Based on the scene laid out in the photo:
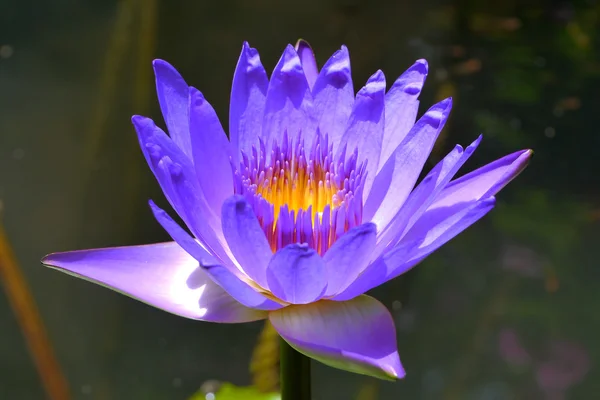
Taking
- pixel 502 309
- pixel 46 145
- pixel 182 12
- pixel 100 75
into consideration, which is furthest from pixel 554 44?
pixel 46 145

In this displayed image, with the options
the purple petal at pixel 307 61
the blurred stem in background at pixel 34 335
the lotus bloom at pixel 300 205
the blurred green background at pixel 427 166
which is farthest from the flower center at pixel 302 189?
the blurred stem in background at pixel 34 335

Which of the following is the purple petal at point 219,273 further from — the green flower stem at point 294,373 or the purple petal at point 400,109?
the purple petal at point 400,109

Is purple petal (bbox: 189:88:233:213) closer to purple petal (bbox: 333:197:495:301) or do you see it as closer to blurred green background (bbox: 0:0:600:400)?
purple petal (bbox: 333:197:495:301)

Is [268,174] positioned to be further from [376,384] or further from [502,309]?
[502,309]

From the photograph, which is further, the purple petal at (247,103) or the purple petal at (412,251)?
the purple petal at (247,103)

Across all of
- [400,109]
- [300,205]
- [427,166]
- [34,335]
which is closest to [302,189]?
[300,205]

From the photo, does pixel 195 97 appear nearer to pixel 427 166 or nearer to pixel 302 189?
pixel 302 189
